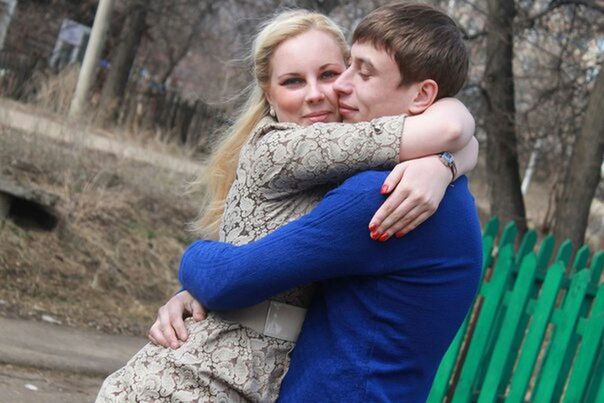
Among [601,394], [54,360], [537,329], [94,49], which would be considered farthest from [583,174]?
[94,49]

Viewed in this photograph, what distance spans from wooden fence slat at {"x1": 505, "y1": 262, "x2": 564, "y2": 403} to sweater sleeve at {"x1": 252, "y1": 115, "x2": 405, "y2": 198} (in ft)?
11.8

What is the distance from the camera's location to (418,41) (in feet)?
7.09

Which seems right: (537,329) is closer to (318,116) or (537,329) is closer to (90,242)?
(90,242)

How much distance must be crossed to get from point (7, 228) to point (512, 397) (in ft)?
11.1

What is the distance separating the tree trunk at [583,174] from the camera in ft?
28.9

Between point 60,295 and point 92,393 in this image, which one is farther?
point 60,295

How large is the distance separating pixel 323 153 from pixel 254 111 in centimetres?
45

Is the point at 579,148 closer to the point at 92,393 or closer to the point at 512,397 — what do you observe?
the point at 512,397

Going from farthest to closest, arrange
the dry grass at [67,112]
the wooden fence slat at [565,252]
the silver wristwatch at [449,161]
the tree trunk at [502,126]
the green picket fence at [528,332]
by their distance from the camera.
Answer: the tree trunk at [502,126] → the dry grass at [67,112] → the wooden fence slat at [565,252] → the green picket fence at [528,332] → the silver wristwatch at [449,161]

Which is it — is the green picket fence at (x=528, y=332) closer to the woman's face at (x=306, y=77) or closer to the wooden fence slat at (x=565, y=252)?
the wooden fence slat at (x=565, y=252)

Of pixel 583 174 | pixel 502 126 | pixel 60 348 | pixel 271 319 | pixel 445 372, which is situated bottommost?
pixel 60 348

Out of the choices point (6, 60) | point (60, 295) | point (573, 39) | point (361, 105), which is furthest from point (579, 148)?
point (6, 60)

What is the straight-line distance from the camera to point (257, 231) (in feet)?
7.30

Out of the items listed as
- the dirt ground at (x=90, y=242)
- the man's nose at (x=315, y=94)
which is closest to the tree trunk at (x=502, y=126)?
the dirt ground at (x=90, y=242)
